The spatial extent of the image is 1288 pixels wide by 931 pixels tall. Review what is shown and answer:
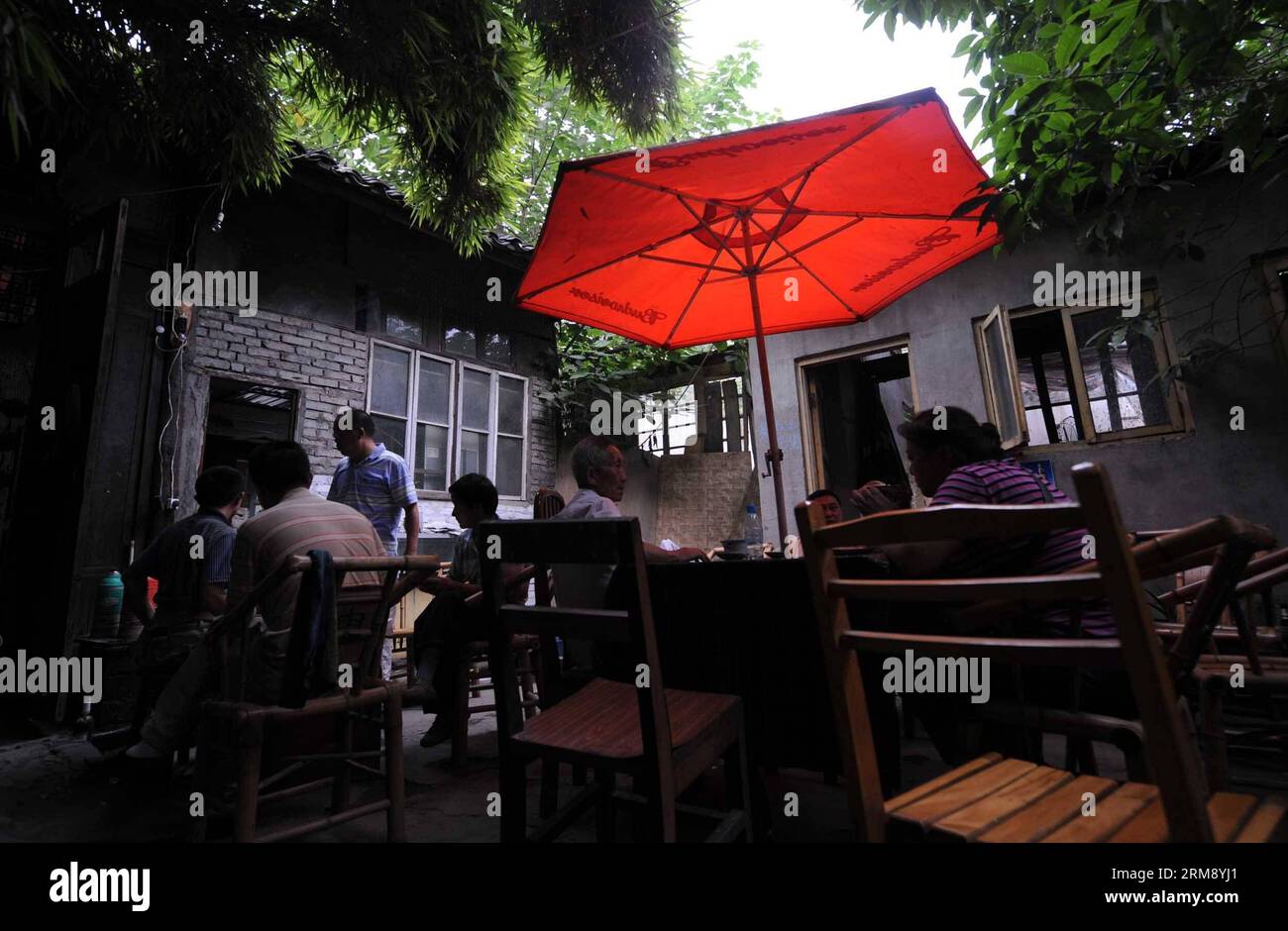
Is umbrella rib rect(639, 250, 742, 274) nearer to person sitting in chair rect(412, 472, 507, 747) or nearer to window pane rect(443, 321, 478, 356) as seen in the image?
person sitting in chair rect(412, 472, 507, 747)

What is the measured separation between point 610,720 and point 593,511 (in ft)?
3.99

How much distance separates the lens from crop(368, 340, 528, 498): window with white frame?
6.75 m

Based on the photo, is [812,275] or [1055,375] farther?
[1055,375]

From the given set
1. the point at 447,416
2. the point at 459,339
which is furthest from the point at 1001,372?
the point at 459,339

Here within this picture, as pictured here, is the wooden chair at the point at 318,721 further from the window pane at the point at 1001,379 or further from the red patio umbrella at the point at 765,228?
the window pane at the point at 1001,379

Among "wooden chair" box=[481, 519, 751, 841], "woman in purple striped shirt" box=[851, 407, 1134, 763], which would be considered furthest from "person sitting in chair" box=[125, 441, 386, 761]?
"woman in purple striped shirt" box=[851, 407, 1134, 763]

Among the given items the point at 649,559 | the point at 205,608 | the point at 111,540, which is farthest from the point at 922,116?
the point at 111,540

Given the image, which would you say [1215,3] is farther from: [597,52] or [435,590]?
[435,590]

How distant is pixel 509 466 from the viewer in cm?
796

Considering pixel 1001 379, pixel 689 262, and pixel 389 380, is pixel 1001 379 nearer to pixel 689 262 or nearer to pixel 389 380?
pixel 689 262

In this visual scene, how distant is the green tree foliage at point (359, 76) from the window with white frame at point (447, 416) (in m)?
2.21

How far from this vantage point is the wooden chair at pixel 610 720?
1337 mm

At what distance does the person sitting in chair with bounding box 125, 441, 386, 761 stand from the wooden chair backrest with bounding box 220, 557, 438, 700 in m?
0.09

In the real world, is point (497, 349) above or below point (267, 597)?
above
